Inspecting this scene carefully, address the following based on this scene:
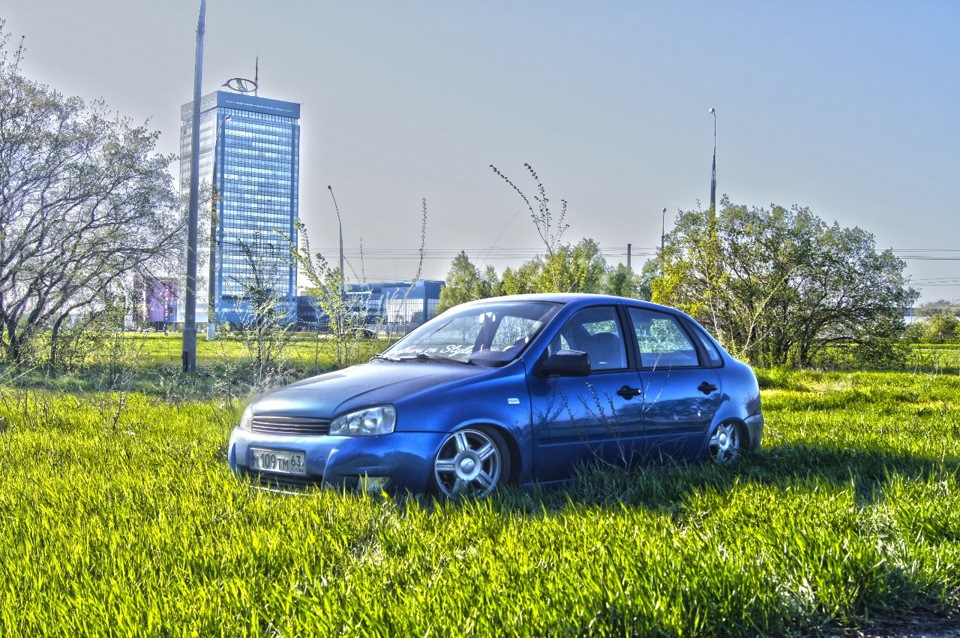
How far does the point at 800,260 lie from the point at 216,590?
85.8ft

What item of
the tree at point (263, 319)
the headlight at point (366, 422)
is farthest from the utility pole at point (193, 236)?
the headlight at point (366, 422)

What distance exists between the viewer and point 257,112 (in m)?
113

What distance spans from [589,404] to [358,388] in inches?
65.0

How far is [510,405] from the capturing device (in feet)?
19.0

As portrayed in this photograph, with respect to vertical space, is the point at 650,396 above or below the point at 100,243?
below

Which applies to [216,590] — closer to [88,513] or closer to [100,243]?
[88,513]

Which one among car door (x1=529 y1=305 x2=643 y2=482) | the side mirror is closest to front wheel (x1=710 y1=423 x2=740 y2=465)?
car door (x1=529 y1=305 x2=643 y2=482)

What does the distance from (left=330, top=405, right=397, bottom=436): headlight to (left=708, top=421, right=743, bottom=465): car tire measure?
9.54 feet

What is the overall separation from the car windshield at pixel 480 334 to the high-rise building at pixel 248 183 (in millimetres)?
5290

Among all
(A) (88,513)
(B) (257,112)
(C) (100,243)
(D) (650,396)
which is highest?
(B) (257,112)

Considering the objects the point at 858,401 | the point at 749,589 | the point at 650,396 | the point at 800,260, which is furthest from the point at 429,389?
the point at 800,260

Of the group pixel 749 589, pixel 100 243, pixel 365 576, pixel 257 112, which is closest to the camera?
pixel 749 589

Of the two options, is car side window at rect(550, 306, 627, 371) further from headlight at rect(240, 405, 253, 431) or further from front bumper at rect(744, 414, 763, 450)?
headlight at rect(240, 405, 253, 431)

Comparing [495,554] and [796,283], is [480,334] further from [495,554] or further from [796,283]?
A: [796,283]
